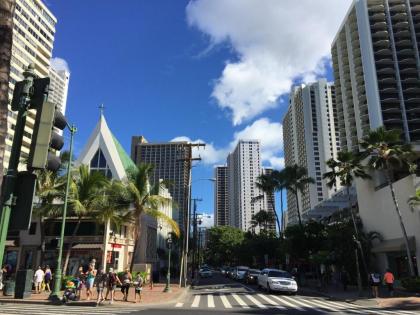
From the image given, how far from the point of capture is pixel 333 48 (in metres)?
114

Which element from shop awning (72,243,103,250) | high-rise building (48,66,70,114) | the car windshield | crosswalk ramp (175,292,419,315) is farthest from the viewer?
high-rise building (48,66,70,114)

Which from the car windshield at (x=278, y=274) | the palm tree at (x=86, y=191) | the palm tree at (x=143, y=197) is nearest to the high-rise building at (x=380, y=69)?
the palm tree at (x=143, y=197)

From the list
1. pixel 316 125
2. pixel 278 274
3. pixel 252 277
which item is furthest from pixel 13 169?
pixel 316 125

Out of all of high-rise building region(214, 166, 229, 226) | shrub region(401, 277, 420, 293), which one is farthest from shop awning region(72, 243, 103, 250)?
high-rise building region(214, 166, 229, 226)

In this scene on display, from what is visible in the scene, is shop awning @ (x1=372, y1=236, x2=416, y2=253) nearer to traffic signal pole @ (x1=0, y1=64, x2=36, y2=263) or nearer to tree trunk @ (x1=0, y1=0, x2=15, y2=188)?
traffic signal pole @ (x1=0, y1=64, x2=36, y2=263)

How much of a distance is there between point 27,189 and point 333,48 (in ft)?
392

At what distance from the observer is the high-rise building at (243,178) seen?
12019 centimetres

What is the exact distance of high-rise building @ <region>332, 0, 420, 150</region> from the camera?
91.2 metres

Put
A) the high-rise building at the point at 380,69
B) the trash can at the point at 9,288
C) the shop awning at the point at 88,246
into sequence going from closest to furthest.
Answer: the trash can at the point at 9,288 → the shop awning at the point at 88,246 → the high-rise building at the point at 380,69

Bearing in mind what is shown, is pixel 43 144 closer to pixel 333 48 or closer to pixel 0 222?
pixel 0 222

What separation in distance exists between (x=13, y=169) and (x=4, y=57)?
138 cm

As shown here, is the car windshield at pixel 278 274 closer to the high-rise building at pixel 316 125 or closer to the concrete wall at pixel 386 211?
the concrete wall at pixel 386 211

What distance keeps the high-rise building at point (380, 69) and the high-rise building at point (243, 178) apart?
91.8 feet

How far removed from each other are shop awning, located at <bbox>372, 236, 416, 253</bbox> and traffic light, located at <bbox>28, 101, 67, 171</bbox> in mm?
26720
